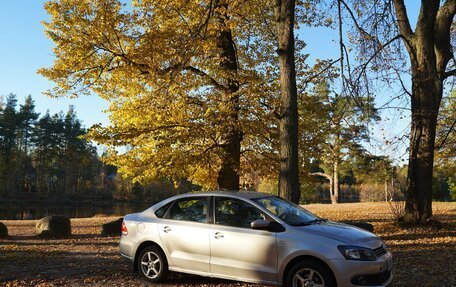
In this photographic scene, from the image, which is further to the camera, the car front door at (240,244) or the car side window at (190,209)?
the car side window at (190,209)

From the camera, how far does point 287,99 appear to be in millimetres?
12008

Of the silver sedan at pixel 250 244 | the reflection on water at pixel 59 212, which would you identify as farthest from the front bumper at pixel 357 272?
the reflection on water at pixel 59 212

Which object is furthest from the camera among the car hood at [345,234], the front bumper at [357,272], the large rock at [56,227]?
the large rock at [56,227]

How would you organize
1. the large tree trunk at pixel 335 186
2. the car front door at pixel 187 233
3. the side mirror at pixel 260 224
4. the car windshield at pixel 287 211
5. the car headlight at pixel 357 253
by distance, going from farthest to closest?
the large tree trunk at pixel 335 186, the car front door at pixel 187 233, the car windshield at pixel 287 211, the side mirror at pixel 260 224, the car headlight at pixel 357 253

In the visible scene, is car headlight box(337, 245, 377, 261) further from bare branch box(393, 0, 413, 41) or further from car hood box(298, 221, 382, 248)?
bare branch box(393, 0, 413, 41)

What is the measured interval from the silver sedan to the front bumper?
0.01 m

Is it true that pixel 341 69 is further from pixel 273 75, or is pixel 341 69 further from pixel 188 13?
pixel 188 13

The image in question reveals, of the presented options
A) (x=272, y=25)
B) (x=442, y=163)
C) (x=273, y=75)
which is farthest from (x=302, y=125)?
(x=442, y=163)

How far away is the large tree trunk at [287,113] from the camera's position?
11.6 metres

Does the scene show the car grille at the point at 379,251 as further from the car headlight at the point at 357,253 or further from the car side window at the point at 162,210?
the car side window at the point at 162,210

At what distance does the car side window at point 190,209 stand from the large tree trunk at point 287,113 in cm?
441

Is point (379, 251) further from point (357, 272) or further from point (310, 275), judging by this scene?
point (310, 275)

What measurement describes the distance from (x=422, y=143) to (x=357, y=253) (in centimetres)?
870

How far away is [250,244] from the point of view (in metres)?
6.66
